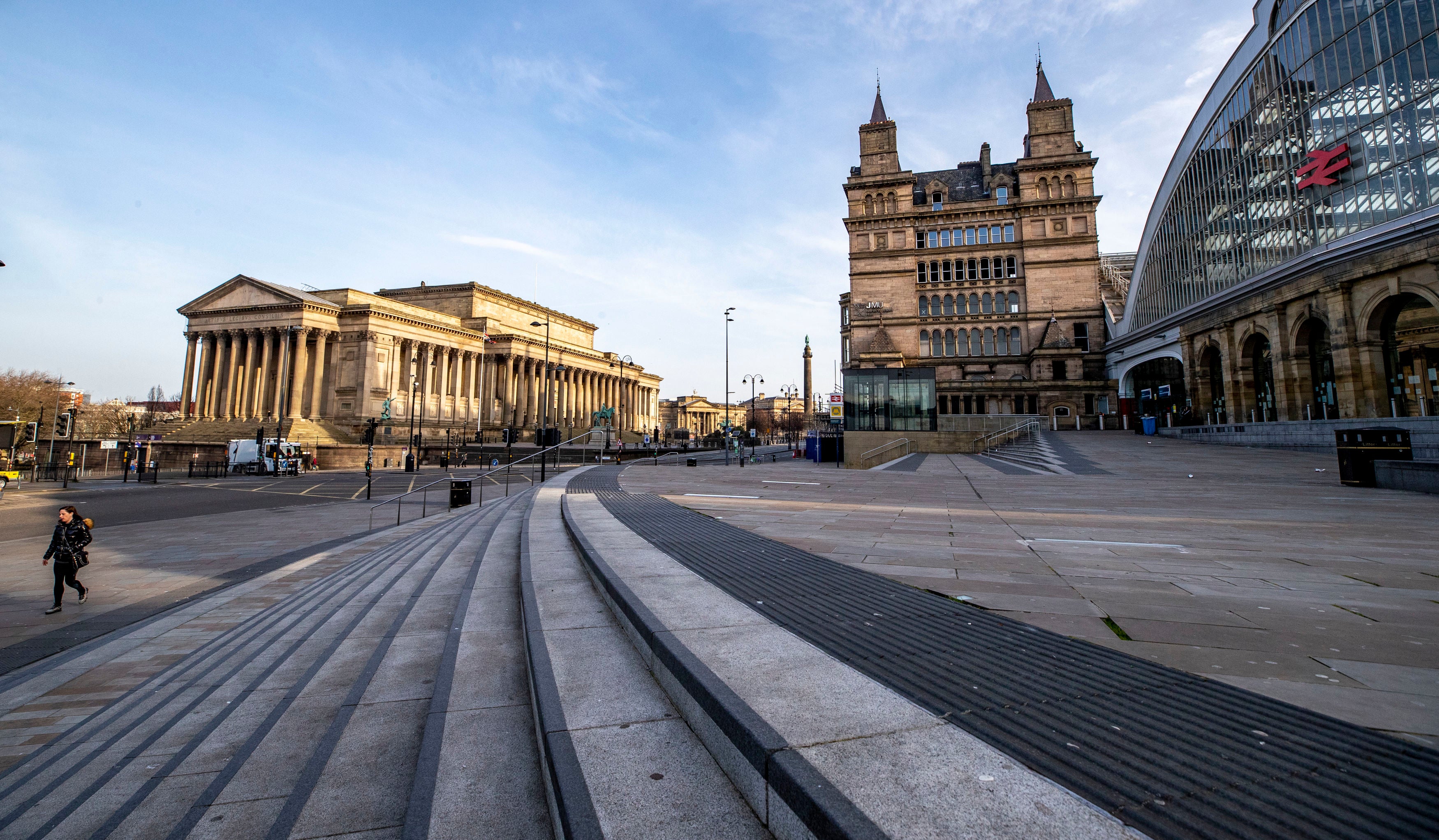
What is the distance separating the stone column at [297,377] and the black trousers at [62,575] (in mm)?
61186

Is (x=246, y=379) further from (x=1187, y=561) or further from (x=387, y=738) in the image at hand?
(x=1187, y=561)

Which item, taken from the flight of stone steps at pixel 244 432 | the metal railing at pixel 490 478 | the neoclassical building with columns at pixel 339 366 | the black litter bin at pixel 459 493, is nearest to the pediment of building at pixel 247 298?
the neoclassical building with columns at pixel 339 366

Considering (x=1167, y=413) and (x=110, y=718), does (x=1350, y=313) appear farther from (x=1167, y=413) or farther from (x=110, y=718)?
(x=110, y=718)

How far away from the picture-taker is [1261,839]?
1.67 meters

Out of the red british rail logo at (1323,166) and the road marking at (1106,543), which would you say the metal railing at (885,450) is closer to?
the road marking at (1106,543)

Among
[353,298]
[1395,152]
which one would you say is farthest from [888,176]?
[353,298]

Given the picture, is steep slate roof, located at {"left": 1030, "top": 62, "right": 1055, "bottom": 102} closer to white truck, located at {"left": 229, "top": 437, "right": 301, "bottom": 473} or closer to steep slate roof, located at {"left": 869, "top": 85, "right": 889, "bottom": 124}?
steep slate roof, located at {"left": 869, "top": 85, "right": 889, "bottom": 124}

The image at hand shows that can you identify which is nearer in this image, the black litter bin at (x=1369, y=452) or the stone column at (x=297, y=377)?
the black litter bin at (x=1369, y=452)

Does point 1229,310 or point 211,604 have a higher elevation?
point 1229,310

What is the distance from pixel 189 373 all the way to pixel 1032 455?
83752mm

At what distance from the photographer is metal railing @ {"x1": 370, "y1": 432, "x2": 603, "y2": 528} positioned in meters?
17.7

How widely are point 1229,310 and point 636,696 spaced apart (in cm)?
4306

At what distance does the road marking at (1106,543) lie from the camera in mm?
7547

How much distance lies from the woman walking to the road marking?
1326cm
